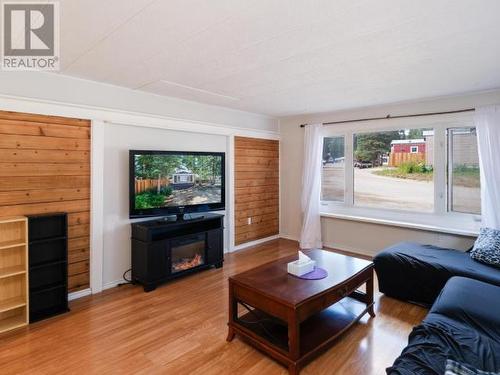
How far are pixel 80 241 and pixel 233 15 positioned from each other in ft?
8.58

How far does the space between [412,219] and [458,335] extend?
108 inches

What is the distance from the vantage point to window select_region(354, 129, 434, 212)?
403 centimetres

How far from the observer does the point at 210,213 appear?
4.10 m

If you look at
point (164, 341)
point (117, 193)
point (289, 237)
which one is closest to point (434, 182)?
point (289, 237)

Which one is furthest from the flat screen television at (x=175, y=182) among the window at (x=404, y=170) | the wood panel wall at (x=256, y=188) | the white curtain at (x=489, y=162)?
the white curtain at (x=489, y=162)

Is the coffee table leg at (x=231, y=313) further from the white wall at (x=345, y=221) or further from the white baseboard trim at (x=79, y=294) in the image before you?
the white wall at (x=345, y=221)

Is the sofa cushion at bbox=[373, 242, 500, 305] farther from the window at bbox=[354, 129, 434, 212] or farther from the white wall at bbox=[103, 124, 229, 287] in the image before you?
the white wall at bbox=[103, 124, 229, 287]

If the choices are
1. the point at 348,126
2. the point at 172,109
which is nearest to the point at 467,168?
the point at 348,126

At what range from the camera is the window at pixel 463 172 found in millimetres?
3629

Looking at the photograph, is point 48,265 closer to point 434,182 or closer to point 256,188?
point 256,188

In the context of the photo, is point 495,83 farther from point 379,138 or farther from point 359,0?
point 359,0

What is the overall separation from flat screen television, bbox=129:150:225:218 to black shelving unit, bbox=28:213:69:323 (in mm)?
768

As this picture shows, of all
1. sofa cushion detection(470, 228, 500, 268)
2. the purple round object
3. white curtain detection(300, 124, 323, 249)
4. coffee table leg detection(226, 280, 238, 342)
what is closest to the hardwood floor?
coffee table leg detection(226, 280, 238, 342)

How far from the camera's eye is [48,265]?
2.62 meters
